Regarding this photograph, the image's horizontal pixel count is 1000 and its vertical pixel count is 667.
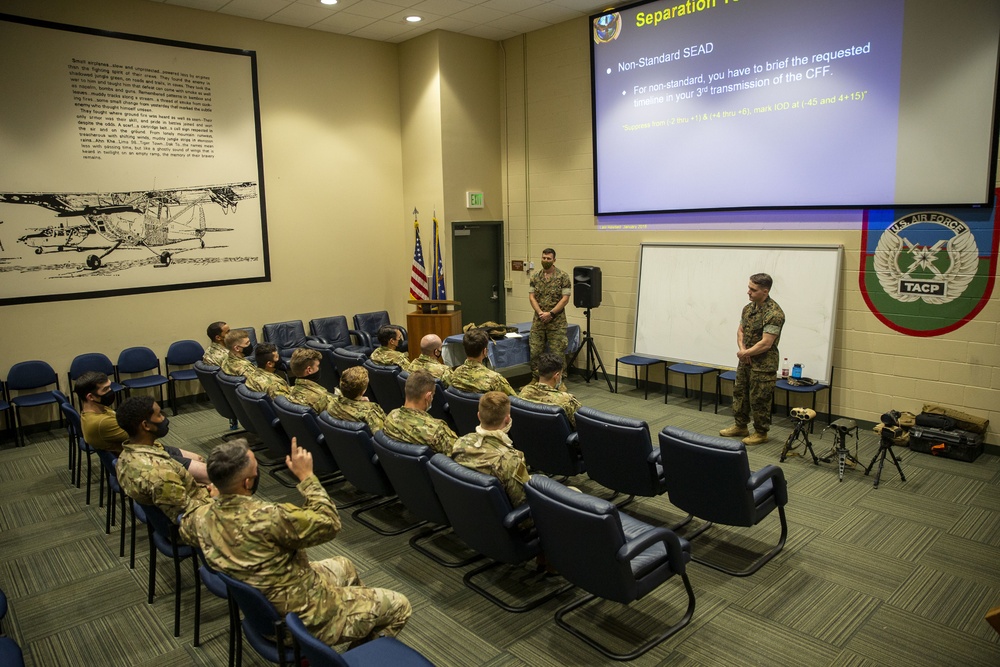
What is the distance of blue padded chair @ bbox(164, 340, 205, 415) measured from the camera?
7551 mm

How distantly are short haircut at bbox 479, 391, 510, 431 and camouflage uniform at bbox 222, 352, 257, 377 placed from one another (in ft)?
9.33

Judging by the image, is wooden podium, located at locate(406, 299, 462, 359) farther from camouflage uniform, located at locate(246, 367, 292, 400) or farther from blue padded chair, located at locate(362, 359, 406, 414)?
camouflage uniform, located at locate(246, 367, 292, 400)

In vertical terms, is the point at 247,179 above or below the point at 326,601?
above

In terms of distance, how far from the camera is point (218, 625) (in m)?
3.52

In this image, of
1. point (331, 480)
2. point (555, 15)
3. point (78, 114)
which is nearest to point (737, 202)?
point (555, 15)

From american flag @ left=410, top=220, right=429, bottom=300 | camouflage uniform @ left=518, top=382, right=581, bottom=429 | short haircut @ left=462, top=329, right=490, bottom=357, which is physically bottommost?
camouflage uniform @ left=518, top=382, right=581, bottom=429

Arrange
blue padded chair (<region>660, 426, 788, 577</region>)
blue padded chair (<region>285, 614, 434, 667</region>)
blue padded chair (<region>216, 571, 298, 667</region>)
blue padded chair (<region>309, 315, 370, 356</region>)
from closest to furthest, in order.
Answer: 1. blue padded chair (<region>285, 614, 434, 667</region>)
2. blue padded chair (<region>216, 571, 298, 667</region>)
3. blue padded chair (<region>660, 426, 788, 577</region>)
4. blue padded chair (<region>309, 315, 370, 356</region>)

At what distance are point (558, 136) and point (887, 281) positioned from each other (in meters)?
4.23

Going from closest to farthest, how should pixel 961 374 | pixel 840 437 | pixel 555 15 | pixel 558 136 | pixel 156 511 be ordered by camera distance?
pixel 156 511 < pixel 840 437 < pixel 961 374 < pixel 555 15 < pixel 558 136

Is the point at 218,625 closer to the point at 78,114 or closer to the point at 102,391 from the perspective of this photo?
the point at 102,391

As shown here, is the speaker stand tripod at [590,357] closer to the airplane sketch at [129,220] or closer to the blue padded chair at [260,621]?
the airplane sketch at [129,220]

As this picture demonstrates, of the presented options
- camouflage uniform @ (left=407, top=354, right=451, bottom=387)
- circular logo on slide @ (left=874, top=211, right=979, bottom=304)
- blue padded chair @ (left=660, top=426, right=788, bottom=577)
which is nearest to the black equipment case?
circular logo on slide @ (left=874, top=211, right=979, bottom=304)

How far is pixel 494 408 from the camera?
3.56 metres

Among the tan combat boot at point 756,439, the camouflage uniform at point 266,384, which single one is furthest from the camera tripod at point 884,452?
the camouflage uniform at point 266,384
